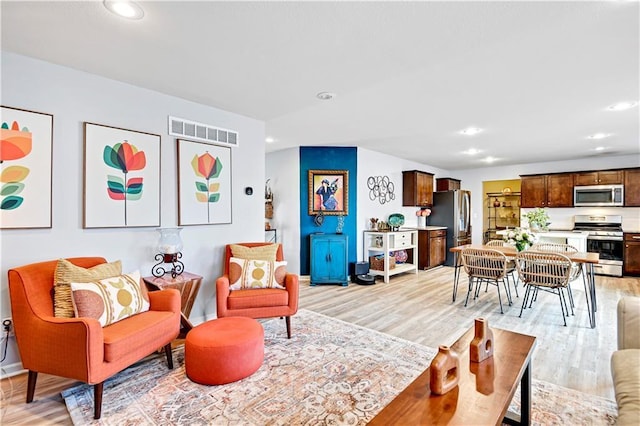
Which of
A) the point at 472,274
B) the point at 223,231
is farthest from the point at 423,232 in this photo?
the point at 223,231

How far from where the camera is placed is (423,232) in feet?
21.9

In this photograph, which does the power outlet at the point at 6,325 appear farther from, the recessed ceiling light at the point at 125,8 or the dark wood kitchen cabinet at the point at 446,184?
the dark wood kitchen cabinet at the point at 446,184

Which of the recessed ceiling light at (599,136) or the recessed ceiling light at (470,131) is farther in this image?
the recessed ceiling light at (599,136)

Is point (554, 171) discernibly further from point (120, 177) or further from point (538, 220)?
point (120, 177)

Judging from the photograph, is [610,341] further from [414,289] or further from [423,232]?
[423,232]

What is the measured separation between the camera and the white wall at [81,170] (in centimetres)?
241

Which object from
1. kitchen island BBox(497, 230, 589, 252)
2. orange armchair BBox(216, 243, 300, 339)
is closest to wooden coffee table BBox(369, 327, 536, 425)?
orange armchair BBox(216, 243, 300, 339)

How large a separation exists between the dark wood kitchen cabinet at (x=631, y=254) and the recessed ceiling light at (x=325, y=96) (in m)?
6.30

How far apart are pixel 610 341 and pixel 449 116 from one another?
9.29 feet

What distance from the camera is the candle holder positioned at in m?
3.01

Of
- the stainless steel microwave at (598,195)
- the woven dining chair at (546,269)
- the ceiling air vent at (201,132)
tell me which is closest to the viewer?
the ceiling air vent at (201,132)

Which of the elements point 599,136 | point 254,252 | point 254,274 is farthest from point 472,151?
point 254,274

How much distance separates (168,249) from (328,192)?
3169mm

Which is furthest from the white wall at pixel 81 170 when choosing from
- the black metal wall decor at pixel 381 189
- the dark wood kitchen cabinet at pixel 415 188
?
the dark wood kitchen cabinet at pixel 415 188
